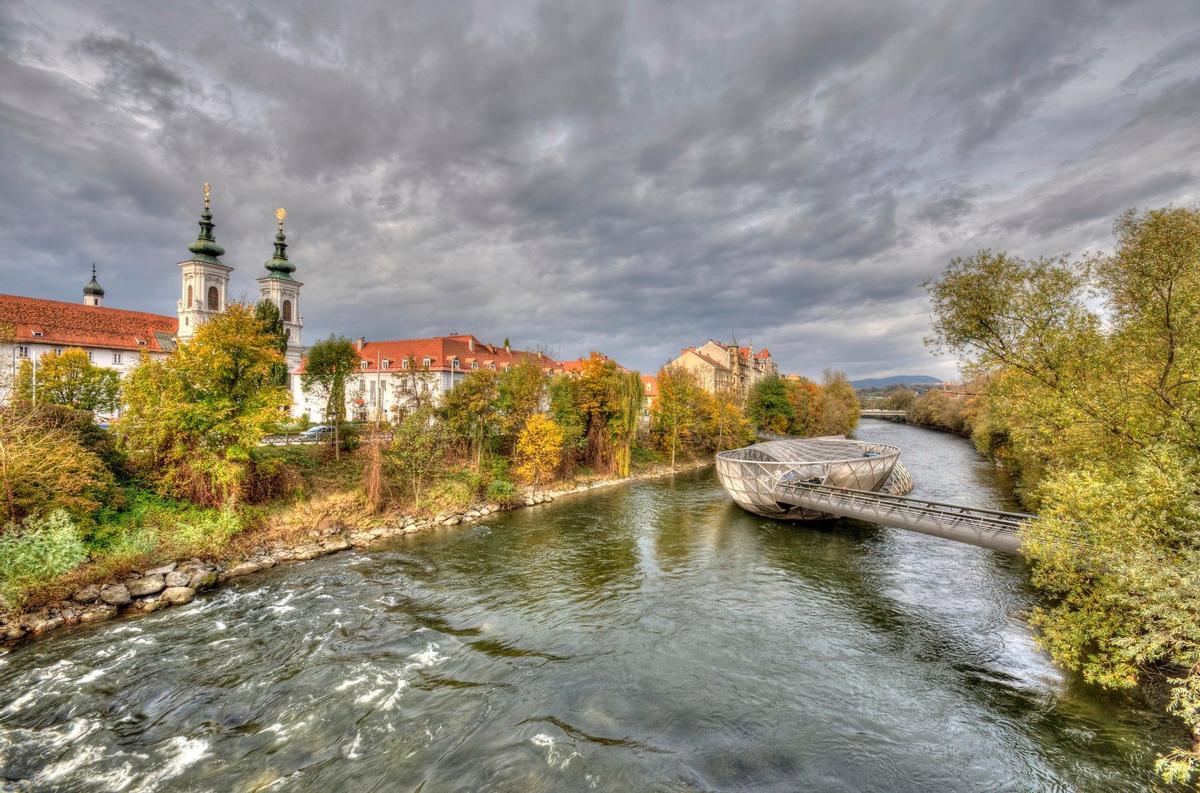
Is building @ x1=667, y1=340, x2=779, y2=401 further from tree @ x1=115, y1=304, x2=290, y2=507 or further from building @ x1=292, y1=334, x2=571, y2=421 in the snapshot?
tree @ x1=115, y1=304, x2=290, y2=507

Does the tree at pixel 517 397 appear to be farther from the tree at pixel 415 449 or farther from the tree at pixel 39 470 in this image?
the tree at pixel 39 470

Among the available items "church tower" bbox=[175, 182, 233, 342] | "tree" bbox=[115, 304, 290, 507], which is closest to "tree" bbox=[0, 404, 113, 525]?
"tree" bbox=[115, 304, 290, 507]

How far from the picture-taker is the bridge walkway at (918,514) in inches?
551

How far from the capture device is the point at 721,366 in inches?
2975

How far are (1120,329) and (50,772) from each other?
24196mm

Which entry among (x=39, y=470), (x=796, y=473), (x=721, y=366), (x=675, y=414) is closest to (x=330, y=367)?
(x=39, y=470)

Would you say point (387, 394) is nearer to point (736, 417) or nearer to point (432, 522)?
point (432, 522)

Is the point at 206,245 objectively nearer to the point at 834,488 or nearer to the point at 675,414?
the point at 675,414

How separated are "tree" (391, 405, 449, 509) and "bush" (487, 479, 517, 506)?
3.88 metres

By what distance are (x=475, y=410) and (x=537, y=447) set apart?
15.7 ft

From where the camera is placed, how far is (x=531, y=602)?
14.6 m

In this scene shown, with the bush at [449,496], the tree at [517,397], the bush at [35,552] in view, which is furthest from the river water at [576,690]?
the tree at [517,397]

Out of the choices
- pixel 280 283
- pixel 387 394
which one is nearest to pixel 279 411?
pixel 387 394

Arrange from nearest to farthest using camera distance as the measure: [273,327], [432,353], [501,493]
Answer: [501,493]
[273,327]
[432,353]
